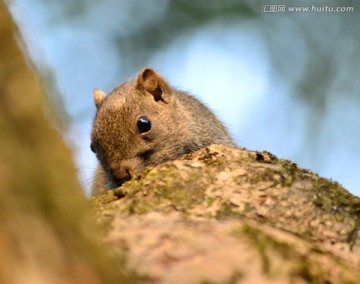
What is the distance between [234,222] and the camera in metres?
3.42

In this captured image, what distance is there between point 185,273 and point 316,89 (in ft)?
41.0

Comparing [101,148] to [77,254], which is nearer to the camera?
[77,254]

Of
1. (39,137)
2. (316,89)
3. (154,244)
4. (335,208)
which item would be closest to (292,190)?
(335,208)

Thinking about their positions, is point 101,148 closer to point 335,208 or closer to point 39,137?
point 335,208

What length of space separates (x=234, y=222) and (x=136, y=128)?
3358 mm

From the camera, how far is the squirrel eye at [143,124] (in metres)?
6.69

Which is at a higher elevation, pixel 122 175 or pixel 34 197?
pixel 122 175

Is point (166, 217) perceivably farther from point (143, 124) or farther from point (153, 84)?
point (153, 84)

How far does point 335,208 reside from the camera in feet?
12.8

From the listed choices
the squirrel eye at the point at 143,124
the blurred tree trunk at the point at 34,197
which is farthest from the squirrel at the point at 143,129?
the blurred tree trunk at the point at 34,197

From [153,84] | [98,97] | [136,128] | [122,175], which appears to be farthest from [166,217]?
[98,97]

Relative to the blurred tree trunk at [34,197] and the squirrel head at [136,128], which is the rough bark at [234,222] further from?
the squirrel head at [136,128]

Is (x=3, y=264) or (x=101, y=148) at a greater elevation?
(x=101, y=148)

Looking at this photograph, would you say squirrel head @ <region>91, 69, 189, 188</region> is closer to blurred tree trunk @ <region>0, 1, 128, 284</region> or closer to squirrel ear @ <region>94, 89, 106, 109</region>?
squirrel ear @ <region>94, 89, 106, 109</region>
